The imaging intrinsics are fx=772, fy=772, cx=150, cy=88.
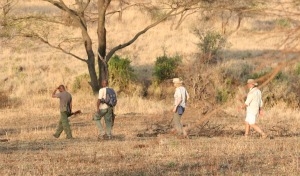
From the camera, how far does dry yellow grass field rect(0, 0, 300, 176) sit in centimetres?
1150

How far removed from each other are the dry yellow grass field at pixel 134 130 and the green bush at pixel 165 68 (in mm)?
1746

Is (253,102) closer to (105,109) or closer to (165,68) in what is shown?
(105,109)

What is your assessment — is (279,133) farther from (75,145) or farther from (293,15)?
(293,15)

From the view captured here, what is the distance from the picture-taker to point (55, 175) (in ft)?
34.6

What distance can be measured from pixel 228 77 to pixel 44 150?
Result: 20737mm

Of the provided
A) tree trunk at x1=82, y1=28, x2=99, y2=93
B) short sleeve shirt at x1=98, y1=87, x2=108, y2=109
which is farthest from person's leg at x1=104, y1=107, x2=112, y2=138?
tree trunk at x1=82, y1=28, x2=99, y2=93

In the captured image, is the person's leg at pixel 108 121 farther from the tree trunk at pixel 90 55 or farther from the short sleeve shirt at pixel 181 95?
the tree trunk at pixel 90 55

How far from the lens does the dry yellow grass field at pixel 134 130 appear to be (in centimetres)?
1150

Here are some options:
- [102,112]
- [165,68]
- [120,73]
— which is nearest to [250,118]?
[102,112]

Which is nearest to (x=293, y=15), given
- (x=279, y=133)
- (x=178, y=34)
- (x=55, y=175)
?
(x=55, y=175)

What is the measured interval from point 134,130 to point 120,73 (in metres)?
13.2

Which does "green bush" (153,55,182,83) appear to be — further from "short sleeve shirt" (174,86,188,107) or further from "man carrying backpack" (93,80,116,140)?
"short sleeve shirt" (174,86,188,107)

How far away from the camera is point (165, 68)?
35219mm

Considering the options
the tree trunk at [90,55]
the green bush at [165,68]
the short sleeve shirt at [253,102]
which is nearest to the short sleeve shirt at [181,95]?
the short sleeve shirt at [253,102]
